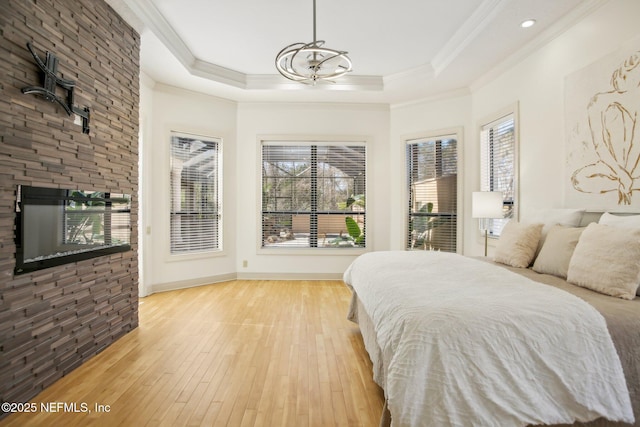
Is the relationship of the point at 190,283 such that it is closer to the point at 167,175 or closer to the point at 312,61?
the point at 167,175

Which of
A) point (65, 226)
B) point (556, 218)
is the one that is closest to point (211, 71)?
point (65, 226)

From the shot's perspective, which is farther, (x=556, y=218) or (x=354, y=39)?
(x=354, y=39)

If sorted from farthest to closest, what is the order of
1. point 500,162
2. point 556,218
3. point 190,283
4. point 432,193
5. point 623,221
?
point 432,193
point 190,283
point 500,162
point 556,218
point 623,221

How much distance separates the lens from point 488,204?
11.4 ft

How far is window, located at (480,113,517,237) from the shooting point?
145 inches

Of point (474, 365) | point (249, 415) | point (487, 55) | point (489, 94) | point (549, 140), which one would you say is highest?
point (487, 55)

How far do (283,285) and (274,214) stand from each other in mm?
1164

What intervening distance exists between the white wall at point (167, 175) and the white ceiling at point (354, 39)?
0.83 feet

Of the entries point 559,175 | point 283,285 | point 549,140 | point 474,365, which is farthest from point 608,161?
point 283,285

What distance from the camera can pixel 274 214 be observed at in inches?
202

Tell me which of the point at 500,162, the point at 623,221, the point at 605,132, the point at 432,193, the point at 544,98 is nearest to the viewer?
the point at 623,221

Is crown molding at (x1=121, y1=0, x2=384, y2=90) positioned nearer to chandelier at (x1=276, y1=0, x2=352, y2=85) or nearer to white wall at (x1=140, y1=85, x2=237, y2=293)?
white wall at (x1=140, y1=85, x2=237, y2=293)

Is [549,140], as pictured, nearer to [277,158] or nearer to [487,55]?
[487,55]

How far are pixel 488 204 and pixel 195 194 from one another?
154 inches
